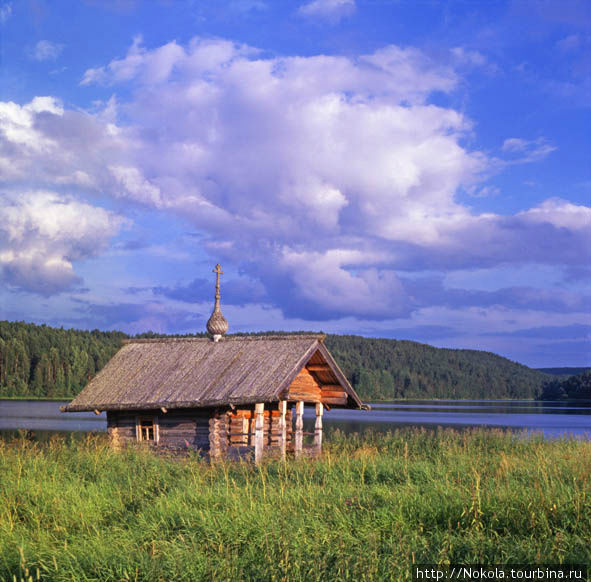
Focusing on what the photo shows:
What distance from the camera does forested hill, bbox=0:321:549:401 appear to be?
407 feet

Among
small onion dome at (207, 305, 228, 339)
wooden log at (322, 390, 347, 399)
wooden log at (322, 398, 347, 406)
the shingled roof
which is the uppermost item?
small onion dome at (207, 305, 228, 339)

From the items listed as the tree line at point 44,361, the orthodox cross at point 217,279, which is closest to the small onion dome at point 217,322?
the orthodox cross at point 217,279

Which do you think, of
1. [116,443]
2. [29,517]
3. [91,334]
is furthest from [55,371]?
[29,517]

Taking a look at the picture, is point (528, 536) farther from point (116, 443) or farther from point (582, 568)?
point (116, 443)

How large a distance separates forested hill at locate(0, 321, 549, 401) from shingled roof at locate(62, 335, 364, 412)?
109 m

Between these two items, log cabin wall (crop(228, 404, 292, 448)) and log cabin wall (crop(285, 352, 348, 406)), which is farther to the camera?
log cabin wall (crop(285, 352, 348, 406))

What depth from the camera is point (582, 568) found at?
760 centimetres

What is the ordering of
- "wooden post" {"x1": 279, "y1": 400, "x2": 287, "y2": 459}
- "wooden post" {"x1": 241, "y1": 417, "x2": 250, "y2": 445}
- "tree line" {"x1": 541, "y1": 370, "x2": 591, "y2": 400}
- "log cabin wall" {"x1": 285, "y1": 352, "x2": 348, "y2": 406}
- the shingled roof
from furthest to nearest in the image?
"tree line" {"x1": 541, "y1": 370, "x2": 591, "y2": 400} < "log cabin wall" {"x1": 285, "y1": 352, "x2": 348, "y2": 406} < "wooden post" {"x1": 241, "y1": 417, "x2": 250, "y2": 445} < "wooden post" {"x1": 279, "y1": 400, "x2": 287, "y2": 459} < the shingled roof

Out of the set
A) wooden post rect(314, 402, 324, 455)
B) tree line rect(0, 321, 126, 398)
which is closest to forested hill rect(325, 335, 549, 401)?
tree line rect(0, 321, 126, 398)

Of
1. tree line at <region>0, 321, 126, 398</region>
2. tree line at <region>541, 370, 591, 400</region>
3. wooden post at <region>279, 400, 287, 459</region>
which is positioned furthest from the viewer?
tree line at <region>541, 370, 591, 400</region>

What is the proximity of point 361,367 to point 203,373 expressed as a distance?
136820 mm

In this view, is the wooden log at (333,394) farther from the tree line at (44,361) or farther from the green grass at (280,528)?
the tree line at (44,361)

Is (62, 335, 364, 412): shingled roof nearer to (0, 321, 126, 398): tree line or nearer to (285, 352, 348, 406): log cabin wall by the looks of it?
(285, 352, 348, 406): log cabin wall

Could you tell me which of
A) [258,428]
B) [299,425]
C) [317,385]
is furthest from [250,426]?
[317,385]
